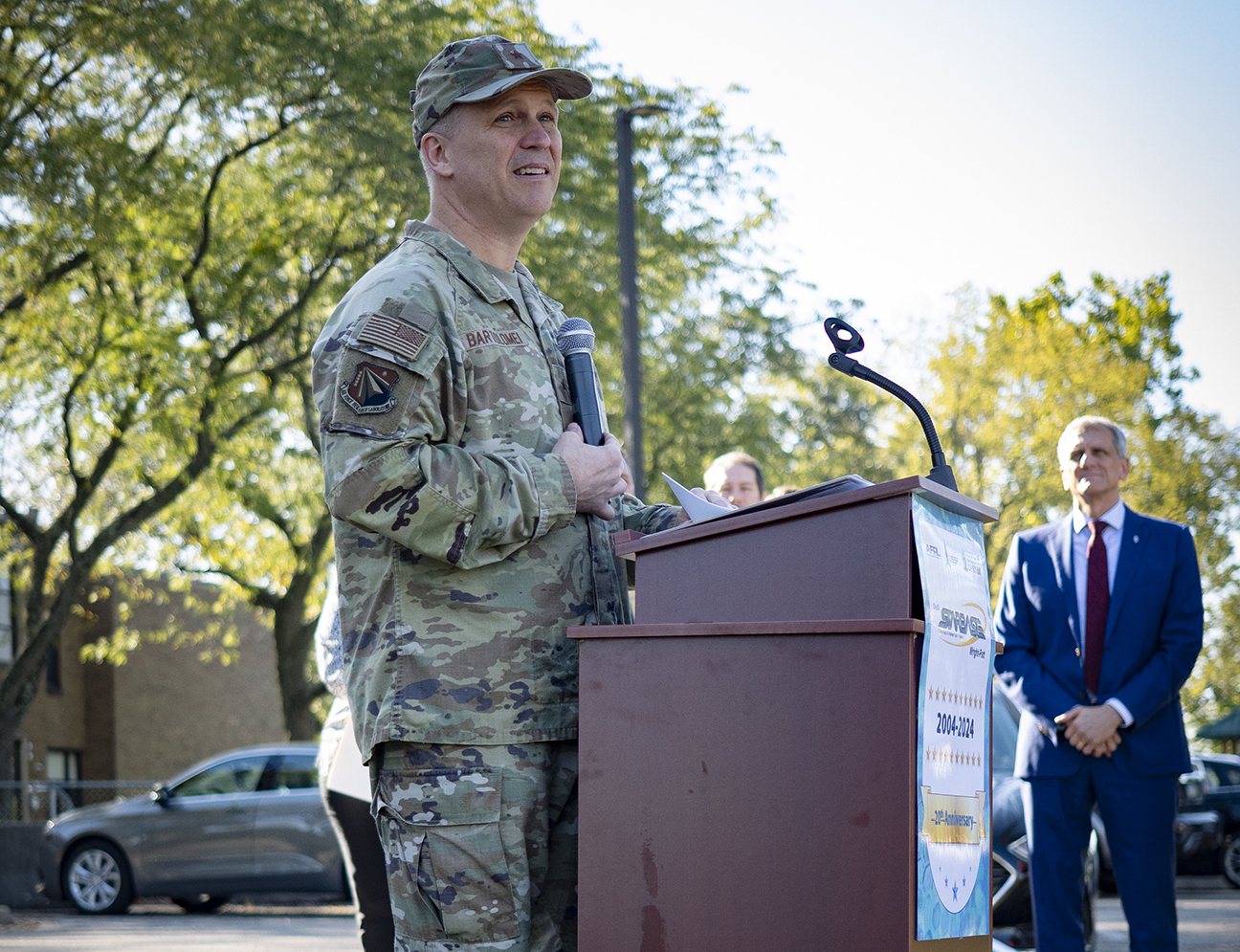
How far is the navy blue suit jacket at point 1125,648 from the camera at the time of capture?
5.15 meters

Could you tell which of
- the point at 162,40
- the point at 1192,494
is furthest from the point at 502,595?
the point at 1192,494

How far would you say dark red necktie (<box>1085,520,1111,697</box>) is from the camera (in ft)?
17.5

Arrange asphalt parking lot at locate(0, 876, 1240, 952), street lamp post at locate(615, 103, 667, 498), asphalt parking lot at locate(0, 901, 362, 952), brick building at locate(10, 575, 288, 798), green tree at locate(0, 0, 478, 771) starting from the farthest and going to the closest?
brick building at locate(10, 575, 288, 798) → green tree at locate(0, 0, 478, 771) → street lamp post at locate(615, 103, 667, 498) → asphalt parking lot at locate(0, 901, 362, 952) → asphalt parking lot at locate(0, 876, 1240, 952)

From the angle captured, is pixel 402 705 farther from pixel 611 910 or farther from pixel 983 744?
pixel 983 744

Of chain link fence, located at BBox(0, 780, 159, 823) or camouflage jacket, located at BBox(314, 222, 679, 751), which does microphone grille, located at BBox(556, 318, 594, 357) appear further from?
chain link fence, located at BBox(0, 780, 159, 823)

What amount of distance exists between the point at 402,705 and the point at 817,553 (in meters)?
0.79

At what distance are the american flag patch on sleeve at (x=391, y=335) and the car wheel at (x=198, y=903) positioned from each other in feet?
46.7

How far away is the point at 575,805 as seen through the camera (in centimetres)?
263

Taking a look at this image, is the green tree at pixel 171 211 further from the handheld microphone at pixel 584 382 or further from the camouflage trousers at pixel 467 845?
the camouflage trousers at pixel 467 845

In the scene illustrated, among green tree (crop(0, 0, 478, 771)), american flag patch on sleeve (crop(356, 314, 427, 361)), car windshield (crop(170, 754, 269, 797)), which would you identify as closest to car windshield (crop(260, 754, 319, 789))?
car windshield (crop(170, 754, 269, 797))

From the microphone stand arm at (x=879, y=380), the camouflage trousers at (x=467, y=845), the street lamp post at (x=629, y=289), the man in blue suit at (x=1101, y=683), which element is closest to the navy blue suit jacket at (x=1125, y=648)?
the man in blue suit at (x=1101, y=683)

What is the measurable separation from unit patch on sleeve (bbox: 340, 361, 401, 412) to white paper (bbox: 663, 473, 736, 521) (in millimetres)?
542

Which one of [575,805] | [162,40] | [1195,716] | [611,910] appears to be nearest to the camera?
[611,910]

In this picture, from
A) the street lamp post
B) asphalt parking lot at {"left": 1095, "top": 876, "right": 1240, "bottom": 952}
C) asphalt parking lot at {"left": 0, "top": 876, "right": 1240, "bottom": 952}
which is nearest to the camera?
asphalt parking lot at {"left": 1095, "top": 876, "right": 1240, "bottom": 952}
